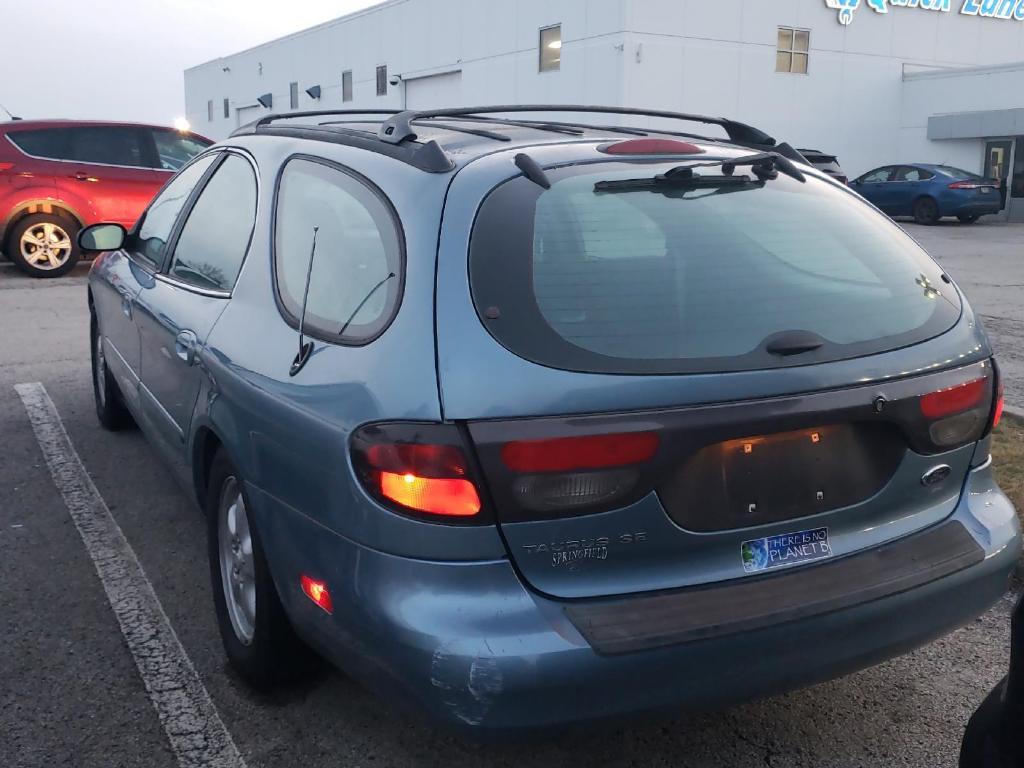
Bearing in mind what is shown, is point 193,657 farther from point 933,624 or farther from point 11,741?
point 933,624

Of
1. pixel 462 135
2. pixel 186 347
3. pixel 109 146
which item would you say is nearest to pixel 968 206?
pixel 109 146

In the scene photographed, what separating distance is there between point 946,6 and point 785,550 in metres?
32.7

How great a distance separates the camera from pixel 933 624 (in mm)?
2473

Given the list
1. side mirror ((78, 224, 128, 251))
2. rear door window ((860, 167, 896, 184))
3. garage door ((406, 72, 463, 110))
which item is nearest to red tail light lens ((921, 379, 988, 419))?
side mirror ((78, 224, 128, 251))

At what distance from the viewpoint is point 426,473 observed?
83.9 inches

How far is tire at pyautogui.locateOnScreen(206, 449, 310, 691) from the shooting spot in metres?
2.80

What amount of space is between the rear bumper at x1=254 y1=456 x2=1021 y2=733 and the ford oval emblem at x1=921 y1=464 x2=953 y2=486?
22 cm

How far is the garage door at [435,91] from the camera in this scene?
32.2 metres

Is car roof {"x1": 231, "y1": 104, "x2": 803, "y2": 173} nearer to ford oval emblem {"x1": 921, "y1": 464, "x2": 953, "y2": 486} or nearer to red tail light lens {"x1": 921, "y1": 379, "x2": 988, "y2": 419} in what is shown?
red tail light lens {"x1": 921, "y1": 379, "x2": 988, "y2": 419}

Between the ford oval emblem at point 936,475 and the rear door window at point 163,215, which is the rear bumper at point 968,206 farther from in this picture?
the ford oval emblem at point 936,475

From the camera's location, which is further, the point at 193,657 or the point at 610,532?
the point at 193,657

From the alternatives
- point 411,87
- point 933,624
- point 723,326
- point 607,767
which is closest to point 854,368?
point 723,326

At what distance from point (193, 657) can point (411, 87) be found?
33463 mm

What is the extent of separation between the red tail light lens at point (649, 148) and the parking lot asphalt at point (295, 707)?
1425 mm
